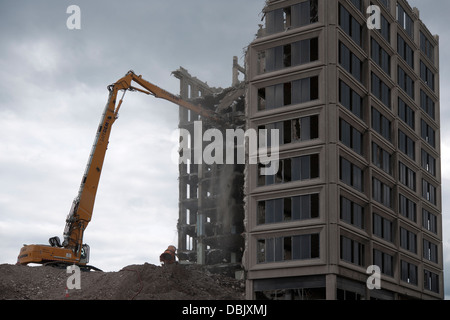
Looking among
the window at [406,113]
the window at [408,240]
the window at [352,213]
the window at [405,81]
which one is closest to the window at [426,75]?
Result: the window at [405,81]

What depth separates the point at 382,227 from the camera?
207ft

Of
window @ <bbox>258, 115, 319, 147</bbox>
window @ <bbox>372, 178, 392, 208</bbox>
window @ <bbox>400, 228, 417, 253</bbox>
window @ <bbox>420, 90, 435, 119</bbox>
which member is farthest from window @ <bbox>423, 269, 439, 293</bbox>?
window @ <bbox>258, 115, 319, 147</bbox>

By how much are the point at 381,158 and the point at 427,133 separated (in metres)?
15.1

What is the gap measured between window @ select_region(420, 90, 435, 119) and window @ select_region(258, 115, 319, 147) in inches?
931

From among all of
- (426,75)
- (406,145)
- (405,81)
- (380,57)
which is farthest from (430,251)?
(380,57)

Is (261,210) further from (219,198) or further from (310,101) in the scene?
(219,198)

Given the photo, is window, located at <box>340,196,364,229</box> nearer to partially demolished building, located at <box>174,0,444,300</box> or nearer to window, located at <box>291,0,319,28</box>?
partially demolished building, located at <box>174,0,444,300</box>

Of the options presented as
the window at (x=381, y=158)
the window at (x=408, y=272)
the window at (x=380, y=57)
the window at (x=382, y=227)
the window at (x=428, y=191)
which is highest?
the window at (x=380, y=57)

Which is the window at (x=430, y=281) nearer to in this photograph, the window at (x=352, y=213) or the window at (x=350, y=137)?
the window at (x=352, y=213)

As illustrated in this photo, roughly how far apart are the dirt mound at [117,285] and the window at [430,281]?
23.6 meters

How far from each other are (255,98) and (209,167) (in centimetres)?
2162

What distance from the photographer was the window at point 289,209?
54.6 meters

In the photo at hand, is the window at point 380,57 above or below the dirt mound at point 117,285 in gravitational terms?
above

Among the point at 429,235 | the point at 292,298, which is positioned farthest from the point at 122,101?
the point at 429,235
